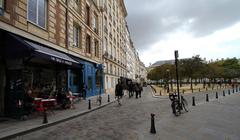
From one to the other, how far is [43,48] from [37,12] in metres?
2.54

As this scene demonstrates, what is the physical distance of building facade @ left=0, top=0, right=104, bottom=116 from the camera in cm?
912

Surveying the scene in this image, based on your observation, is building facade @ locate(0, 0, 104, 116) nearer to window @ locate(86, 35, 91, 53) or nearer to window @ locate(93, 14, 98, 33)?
window @ locate(86, 35, 91, 53)

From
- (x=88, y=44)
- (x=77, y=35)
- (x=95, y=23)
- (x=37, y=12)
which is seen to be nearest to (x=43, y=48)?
(x=37, y=12)

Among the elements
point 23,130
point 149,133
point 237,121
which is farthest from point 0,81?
point 237,121

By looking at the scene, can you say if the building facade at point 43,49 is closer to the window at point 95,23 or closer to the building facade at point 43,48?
the building facade at point 43,48

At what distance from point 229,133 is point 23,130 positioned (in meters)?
6.80

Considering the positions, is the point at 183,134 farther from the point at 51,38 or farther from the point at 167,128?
the point at 51,38

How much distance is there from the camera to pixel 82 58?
20.1m

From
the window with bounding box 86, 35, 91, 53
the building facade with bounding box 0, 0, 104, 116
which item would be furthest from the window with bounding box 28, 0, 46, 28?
the window with bounding box 86, 35, 91, 53

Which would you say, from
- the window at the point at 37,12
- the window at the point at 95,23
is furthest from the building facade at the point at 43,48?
the window at the point at 95,23

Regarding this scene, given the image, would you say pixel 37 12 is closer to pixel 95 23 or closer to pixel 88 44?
pixel 88 44

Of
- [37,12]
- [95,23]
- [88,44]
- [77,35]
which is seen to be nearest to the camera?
[37,12]

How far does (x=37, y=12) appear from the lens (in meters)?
12.3

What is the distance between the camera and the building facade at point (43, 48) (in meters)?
9.12
